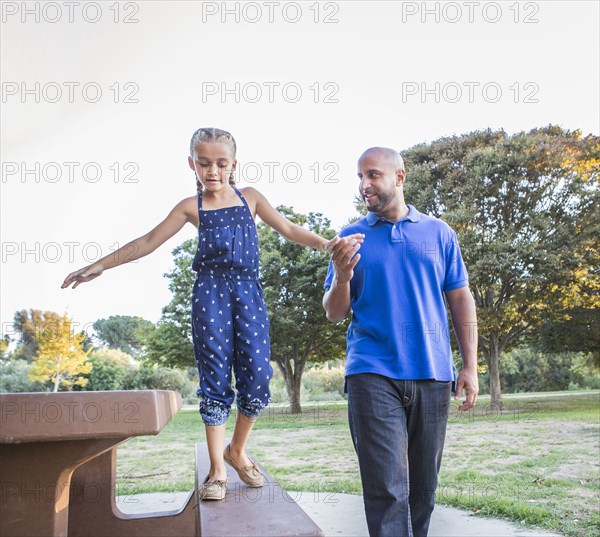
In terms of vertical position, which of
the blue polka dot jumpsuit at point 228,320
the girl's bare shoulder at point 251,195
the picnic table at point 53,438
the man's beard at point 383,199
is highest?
the girl's bare shoulder at point 251,195

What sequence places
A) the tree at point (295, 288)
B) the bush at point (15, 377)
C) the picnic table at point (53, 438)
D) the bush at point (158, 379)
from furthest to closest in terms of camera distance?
1. the bush at point (158, 379)
2. the bush at point (15, 377)
3. the tree at point (295, 288)
4. the picnic table at point (53, 438)

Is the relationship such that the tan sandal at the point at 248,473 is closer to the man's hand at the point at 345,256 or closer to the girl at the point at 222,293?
the girl at the point at 222,293

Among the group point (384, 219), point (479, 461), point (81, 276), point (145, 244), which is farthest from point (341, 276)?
point (479, 461)

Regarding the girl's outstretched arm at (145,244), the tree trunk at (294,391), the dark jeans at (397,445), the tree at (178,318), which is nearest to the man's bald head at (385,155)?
the girl's outstretched arm at (145,244)

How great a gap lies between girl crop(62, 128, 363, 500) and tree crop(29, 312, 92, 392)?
47.2 feet

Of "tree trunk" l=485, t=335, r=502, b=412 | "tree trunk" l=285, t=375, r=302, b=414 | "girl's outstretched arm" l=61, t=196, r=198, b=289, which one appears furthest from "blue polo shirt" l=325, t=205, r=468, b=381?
"tree trunk" l=285, t=375, r=302, b=414

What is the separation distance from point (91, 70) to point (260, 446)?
6.60m

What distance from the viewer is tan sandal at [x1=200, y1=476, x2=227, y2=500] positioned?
192 cm

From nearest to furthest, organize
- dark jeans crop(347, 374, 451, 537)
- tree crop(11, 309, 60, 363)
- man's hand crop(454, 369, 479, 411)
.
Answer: dark jeans crop(347, 374, 451, 537) → man's hand crop(454, 369, 479, 411) → tree crop(11, 309, 60, 363)

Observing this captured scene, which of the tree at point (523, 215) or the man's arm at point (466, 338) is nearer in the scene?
the man's arm at point (466, 338)

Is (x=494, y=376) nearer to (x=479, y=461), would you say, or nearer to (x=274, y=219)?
(x=479, y=461)

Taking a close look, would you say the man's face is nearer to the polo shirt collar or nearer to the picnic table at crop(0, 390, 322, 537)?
the polo shirt collar

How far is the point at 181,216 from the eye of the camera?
2.19 metres

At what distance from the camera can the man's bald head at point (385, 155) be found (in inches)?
84.2
